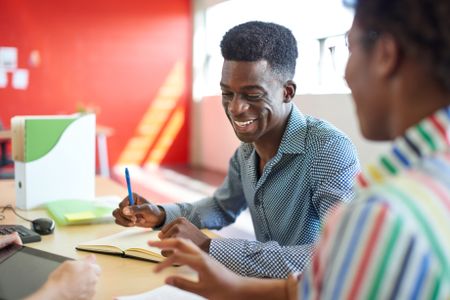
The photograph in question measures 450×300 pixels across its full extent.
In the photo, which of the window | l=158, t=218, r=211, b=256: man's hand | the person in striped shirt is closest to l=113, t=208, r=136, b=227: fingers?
l=158, t=218, r=211, b=256: man's hand

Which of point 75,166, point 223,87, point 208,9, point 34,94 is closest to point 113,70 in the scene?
point 34,94

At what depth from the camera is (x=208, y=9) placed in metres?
6.85

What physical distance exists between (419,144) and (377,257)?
0.47 feet

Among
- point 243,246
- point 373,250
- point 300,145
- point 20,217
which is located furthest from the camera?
point 20,217

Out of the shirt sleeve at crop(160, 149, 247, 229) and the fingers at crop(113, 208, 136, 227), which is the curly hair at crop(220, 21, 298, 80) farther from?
the fingers at crop(113, 208, 136, 227)

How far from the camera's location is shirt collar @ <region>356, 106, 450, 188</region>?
0.57m

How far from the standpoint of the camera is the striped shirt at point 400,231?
0.49 m

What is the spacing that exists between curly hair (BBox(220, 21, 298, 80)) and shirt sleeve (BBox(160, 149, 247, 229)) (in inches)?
15.4

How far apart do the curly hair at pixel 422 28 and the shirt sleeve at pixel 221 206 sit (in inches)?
49.5

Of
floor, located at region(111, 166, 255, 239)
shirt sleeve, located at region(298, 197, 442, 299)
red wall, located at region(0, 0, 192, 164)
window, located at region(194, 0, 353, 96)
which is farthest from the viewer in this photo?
red wall, located at region(0, 0, 192, 164)

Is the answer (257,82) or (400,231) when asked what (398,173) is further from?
(257,82)

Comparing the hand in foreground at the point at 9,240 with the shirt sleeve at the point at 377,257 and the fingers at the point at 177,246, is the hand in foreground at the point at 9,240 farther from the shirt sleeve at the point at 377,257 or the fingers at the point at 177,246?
the shirt sleeve at the point at 377,257

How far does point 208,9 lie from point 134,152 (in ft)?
7.13

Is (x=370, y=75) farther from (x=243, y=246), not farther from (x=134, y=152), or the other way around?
(x=134, y=152)
